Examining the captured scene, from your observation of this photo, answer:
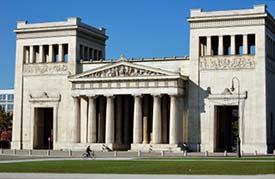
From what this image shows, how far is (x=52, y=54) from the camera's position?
114 m

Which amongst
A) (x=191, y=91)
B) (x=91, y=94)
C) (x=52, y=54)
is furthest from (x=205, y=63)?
(x=52, y=54)

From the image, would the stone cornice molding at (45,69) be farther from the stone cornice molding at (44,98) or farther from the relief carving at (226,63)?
the relief carving at (226,63)

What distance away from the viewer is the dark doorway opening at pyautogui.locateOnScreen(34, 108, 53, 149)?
113 metres

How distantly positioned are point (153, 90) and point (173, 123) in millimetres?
6396

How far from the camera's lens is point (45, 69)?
11300 cm

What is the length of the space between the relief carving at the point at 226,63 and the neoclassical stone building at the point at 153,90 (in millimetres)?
159

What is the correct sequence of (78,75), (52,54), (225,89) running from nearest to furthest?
(225,89) < (78,75) < (52,54)

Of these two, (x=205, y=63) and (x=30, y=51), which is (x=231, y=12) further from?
(x=30, y=51)

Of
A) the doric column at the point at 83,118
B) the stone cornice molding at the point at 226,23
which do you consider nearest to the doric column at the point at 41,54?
the doric column at the point at 83,118

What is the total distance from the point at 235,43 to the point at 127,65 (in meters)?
18.2

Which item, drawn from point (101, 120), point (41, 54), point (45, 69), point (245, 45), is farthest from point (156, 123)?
point (41, 54)

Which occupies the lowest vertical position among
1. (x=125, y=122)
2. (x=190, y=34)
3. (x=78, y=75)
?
(x=125, y=122)

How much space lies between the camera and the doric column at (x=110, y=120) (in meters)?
103

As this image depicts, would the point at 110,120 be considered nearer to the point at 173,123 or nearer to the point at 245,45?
the point at 173,123
